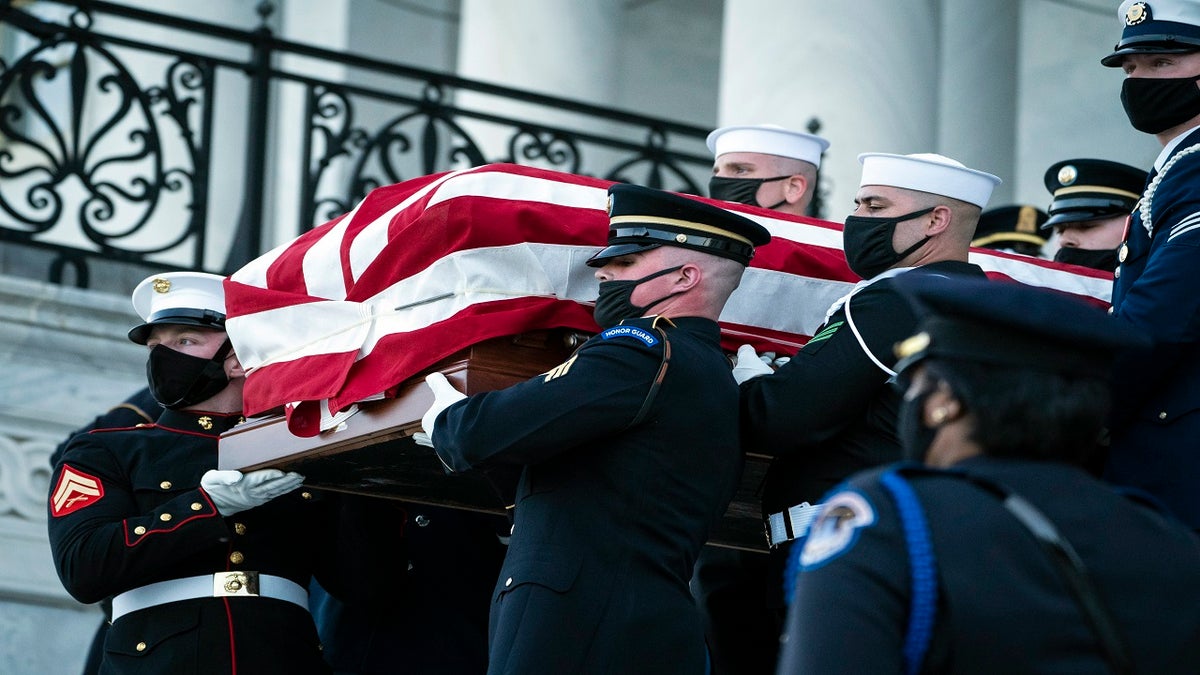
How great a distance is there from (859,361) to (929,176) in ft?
1.88

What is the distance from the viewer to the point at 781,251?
4035 millimetres

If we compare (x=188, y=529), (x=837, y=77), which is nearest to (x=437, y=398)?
(x=188, y=529)

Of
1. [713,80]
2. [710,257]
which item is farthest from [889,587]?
[713,80]

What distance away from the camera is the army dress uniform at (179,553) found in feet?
13.4

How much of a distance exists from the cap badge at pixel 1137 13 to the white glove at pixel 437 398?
149 cm

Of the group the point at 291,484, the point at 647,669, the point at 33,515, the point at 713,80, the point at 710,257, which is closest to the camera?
the point at 647,669

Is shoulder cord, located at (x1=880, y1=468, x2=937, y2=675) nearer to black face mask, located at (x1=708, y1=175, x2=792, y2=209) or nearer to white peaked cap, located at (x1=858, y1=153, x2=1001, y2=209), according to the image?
white peaked cap, located at (x1=858, y1=153, x2=1001, y2=209)

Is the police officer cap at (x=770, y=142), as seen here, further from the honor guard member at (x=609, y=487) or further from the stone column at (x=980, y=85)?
the stone column at (x=980, y=85)

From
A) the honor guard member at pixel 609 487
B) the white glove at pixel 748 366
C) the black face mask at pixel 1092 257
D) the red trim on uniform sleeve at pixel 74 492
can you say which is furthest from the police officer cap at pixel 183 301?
the black face mask at pixel 1092 257

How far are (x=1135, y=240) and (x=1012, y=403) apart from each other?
67.1 inches

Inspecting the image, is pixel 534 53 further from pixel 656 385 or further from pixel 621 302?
pixel 656 385

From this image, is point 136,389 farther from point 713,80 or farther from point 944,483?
point 713,80

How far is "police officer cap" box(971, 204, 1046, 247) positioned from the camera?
599cm

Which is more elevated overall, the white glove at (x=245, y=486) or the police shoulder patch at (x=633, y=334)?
the police shoulder patch at (x=633, y=334)
